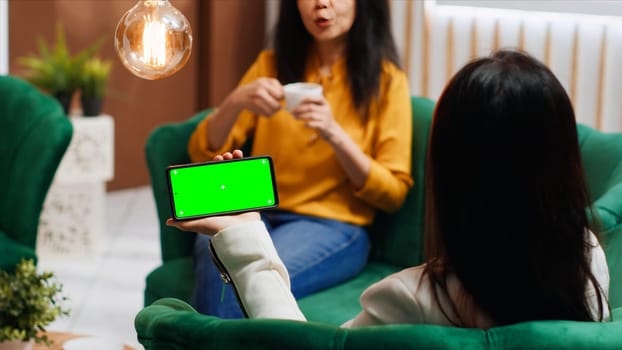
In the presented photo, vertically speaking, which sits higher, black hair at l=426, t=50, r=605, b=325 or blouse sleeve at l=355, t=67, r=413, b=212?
black hair at l=426, t=50, r=605, b=325

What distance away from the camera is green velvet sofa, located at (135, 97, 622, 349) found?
1.20 meters

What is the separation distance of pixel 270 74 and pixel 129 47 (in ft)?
A: 4.28

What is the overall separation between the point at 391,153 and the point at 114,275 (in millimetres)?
1735

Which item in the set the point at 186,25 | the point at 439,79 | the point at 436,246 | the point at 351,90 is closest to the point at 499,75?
the point at 436,246

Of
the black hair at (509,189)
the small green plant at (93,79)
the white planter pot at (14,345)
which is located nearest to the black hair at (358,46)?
the white planter pot at (14,345)

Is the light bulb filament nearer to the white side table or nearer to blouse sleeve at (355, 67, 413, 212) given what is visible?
blouse sleeve at (355, 67, 413, 212)

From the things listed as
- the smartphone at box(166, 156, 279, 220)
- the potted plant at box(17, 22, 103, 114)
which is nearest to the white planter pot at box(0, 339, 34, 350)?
the smartphone at box(166, 156, 279, 220)

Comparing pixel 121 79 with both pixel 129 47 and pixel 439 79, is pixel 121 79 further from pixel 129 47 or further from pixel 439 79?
pixel 129 47

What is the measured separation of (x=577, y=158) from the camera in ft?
4.34

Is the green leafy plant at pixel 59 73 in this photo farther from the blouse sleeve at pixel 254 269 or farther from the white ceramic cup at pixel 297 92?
the blouse sleeve at pixel 254 269

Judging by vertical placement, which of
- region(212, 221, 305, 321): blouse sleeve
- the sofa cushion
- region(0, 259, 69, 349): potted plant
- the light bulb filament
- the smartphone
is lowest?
the sofa cushion

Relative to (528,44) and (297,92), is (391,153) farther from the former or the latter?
(528,44)

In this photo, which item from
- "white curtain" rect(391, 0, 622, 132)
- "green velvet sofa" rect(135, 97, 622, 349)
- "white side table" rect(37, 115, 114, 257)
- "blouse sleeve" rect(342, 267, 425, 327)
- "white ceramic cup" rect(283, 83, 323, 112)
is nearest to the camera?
"green velvet sofa" rect(135, 97, 622, 349)

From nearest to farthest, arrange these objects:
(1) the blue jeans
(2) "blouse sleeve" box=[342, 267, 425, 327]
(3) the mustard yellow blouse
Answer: (2) "blouse sleeve" box=[342, 267, 425, 327], (1) the blue jeans, (3) the mustard yellow blouse
